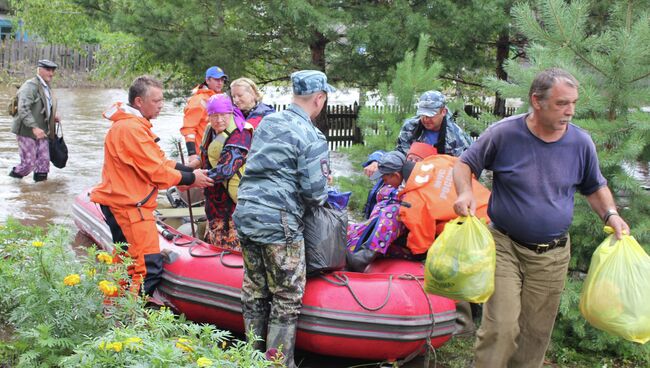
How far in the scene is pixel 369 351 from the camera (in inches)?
201

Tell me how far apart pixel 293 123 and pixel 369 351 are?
1.66 meters

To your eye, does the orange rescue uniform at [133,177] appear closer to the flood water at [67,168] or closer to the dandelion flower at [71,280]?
the dandelion flower at [71,280]

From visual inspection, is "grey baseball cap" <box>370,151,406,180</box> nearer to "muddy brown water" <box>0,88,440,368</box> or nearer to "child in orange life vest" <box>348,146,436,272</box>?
"child in orange life vest" <box>348,146,436,272</box>

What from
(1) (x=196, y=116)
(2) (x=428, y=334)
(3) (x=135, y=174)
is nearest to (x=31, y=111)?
(1) (x=196, y=116)

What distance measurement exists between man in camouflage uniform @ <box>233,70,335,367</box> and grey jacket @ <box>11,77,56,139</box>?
706cm

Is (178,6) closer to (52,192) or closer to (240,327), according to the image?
(52,192)

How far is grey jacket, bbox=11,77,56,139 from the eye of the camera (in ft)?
35.0

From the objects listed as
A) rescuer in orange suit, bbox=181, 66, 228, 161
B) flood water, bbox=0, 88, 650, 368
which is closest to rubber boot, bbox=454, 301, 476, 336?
flood water, bbox=0, 88, 650, 368

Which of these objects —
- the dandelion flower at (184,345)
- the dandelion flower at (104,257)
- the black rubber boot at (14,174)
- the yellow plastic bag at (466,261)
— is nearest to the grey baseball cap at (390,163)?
the yellow plastic bag at (466,261)

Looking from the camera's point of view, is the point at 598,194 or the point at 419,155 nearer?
the point at 598,194

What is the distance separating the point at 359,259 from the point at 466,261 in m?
1.74

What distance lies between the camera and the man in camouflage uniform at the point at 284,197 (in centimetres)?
457

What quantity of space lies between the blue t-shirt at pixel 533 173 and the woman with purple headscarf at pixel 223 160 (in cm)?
225

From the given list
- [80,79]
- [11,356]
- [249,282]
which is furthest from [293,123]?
[80,79]
